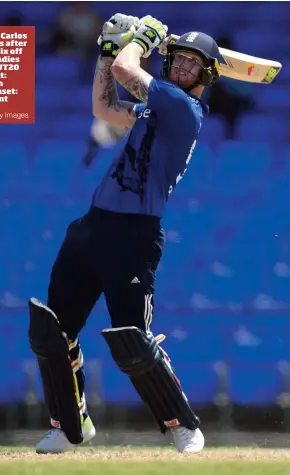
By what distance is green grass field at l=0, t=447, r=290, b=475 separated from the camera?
20.6 ft

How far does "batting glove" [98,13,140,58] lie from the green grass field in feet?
7.32

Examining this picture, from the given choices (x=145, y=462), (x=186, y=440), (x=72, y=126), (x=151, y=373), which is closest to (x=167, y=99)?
(x=151, y=373)

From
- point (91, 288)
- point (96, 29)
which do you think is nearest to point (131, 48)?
point (91, 288)

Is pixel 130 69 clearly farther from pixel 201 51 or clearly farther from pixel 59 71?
pixel 59 71

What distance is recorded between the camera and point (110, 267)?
570 cm

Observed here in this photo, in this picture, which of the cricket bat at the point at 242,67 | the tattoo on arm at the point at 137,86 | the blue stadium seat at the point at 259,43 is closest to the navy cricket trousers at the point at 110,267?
the tattoo on arm at the point at 137,86

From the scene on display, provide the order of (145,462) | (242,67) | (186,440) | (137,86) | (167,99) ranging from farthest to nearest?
(145,462) < (242,67) < (186,440) < (137,86) < (167,99)

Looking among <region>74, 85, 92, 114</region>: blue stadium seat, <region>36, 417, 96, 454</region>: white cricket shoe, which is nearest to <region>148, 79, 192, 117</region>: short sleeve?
<region>36, 417, 96, 454</region>: white cricket shoe

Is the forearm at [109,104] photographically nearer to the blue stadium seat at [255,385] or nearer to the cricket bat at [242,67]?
the cricket bat at [242,67]

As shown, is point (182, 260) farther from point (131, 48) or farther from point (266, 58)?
point (131, 48)

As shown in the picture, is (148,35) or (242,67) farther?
(242,67)

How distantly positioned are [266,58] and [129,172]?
6.71ft

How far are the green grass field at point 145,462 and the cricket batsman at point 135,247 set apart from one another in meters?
0.49

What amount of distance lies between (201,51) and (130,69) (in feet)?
1.20
